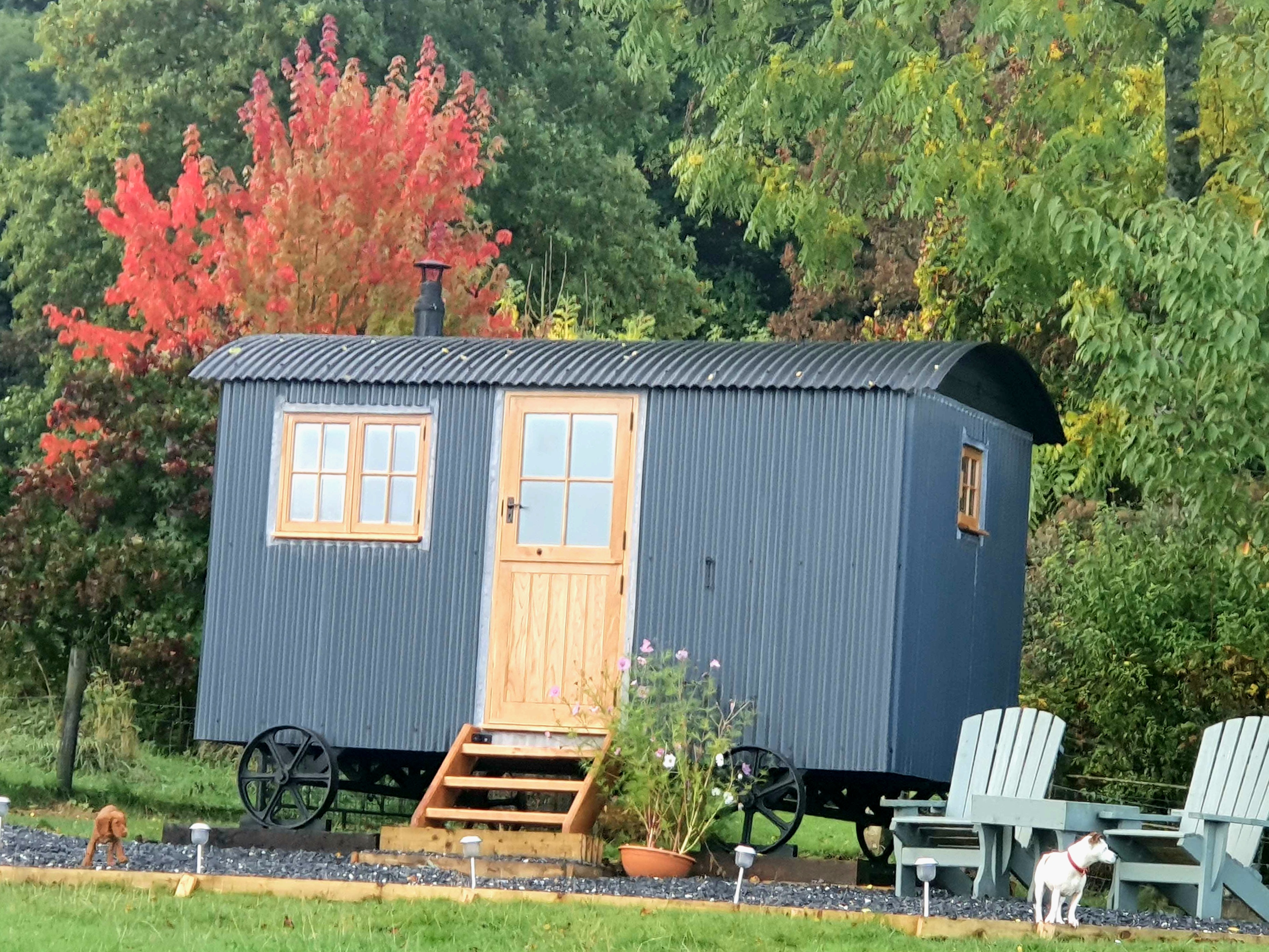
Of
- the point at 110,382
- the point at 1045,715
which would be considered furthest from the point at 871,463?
the point at 110,382

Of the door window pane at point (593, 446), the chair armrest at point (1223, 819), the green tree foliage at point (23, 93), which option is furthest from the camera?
the green tree foliage at point (23, 93)

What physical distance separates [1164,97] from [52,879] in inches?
367

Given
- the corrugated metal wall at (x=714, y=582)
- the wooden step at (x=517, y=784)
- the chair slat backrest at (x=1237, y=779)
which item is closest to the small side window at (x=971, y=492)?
the corrugated metal wall at (x=714, y=582)

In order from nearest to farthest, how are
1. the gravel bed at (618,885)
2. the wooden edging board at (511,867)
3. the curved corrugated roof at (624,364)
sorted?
the gravel bed at (618,885) → the wooden edging board at (511,867) → the curved corrugated roof at (624,364)

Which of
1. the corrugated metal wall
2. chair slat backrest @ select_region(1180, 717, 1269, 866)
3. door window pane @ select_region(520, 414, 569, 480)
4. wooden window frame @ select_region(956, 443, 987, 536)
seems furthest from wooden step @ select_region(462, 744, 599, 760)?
chair slat backrest @ select_region(1180, 717, 1269, 866)

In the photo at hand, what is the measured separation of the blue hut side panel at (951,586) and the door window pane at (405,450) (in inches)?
110

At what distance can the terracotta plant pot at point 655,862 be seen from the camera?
10.4 meters

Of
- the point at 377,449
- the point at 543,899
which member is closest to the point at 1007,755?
the point at 543,899

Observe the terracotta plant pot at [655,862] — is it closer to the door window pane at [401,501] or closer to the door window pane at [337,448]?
the door window pane at [401,501]

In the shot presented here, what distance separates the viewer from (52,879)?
9.02 m

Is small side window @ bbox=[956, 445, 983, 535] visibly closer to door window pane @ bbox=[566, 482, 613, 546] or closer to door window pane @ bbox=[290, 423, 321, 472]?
door window pane @ bbox=[566, 482, 613, 546]

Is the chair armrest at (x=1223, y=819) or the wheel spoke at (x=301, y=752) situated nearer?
the chair armrest at (x=1223, y=819)

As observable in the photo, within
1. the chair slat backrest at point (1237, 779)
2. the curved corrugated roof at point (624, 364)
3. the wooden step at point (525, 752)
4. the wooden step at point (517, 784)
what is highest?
the curved corrugated roof at point (624, 364)

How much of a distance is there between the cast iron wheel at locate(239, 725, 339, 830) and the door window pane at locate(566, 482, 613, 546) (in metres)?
1.87
